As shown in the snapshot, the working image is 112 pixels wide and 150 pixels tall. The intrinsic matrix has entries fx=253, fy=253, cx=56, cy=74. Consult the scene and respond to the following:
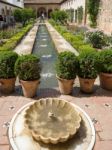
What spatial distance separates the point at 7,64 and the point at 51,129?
3784 millimetres

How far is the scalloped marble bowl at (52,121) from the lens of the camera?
302 centimetres

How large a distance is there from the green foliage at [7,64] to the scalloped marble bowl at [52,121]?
3.05m

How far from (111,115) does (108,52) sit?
84.3 inches

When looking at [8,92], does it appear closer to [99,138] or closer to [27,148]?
[99,138]

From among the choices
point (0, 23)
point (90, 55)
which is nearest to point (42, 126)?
point (90, 55)

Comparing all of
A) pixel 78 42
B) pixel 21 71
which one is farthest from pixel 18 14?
pixel 21 71

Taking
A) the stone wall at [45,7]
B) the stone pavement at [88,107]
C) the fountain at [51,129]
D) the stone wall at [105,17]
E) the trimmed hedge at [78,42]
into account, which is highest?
the stone wall at [45,7]

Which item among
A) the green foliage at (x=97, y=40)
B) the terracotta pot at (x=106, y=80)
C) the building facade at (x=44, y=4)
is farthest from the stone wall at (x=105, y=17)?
the building facade at (x=44, y=4)

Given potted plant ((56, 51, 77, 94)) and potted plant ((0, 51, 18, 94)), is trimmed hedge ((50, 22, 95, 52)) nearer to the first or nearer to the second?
potted plant ((56, 51, 77, 94))

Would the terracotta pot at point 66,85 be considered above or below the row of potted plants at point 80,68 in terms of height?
below

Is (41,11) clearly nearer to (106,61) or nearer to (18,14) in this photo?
(18,14)

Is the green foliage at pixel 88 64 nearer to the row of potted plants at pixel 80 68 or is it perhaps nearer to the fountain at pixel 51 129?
the row of potted plants at pixel 80 68

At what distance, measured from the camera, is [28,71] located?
20.9 ft

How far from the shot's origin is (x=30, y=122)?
334 cm
